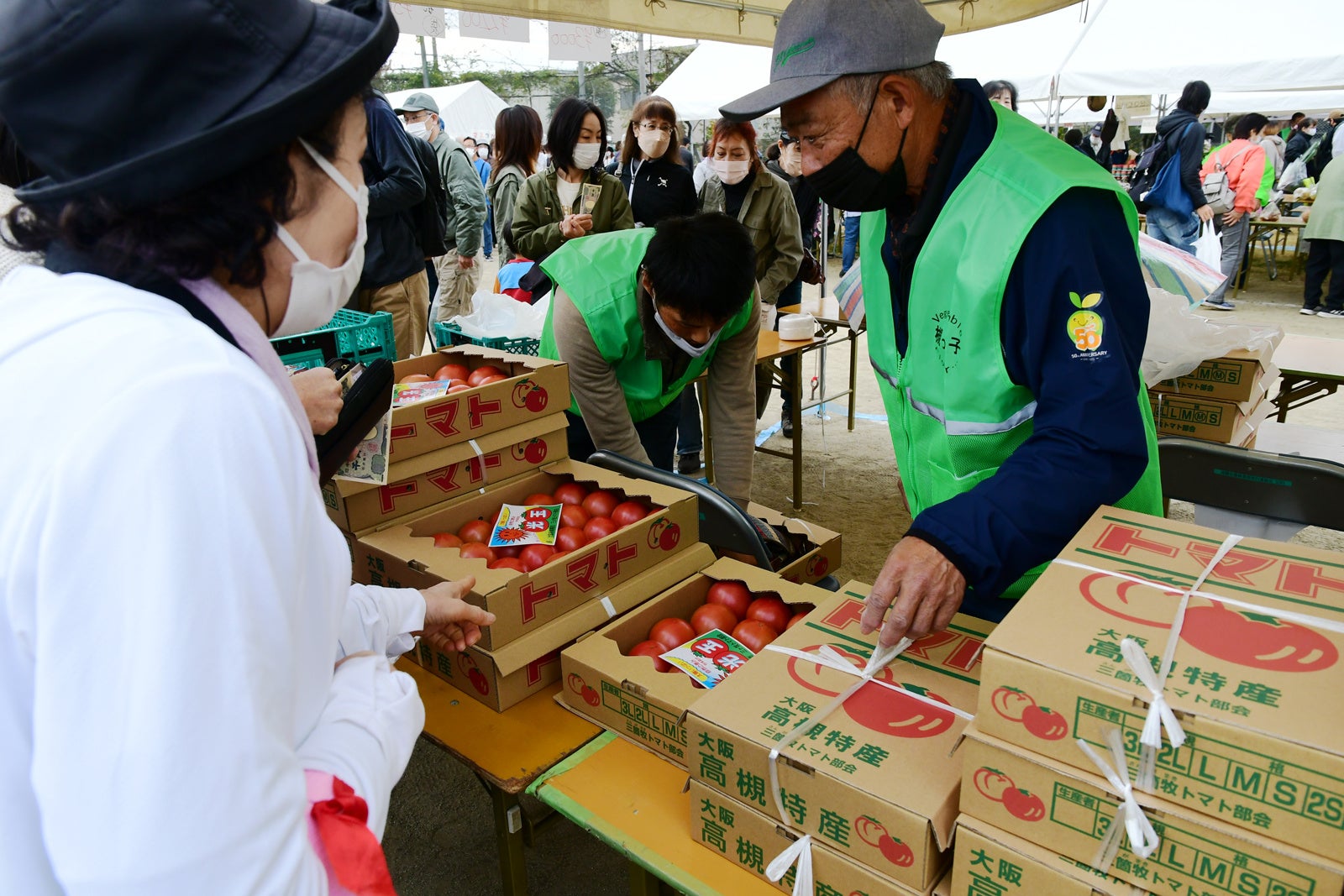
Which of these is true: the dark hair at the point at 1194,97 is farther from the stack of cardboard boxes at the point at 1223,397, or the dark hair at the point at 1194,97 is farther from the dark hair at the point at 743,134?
the stack of cardboard boxes at the point at 1223,397

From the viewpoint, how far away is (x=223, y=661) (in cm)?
66

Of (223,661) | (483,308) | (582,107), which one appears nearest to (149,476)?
(223,661)

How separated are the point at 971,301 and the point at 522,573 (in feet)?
3.33

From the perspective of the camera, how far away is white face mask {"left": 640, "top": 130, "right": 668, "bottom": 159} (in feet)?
17.4


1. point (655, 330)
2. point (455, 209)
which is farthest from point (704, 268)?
point (455, 209)

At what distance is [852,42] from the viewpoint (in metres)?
1.60

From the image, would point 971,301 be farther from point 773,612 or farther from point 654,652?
point 654,652

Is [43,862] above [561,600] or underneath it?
above

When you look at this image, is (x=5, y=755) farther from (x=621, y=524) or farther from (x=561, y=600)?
(x=621, y=524)

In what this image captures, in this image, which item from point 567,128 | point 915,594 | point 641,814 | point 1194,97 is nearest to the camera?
point 915,594

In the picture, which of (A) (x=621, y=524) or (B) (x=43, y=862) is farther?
(A) (x=621, y=524)

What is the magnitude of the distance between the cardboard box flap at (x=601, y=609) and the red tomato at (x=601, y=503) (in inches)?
10.8

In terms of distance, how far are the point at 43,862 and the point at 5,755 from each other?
0.11 meters

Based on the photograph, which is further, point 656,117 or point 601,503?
point 656,117
